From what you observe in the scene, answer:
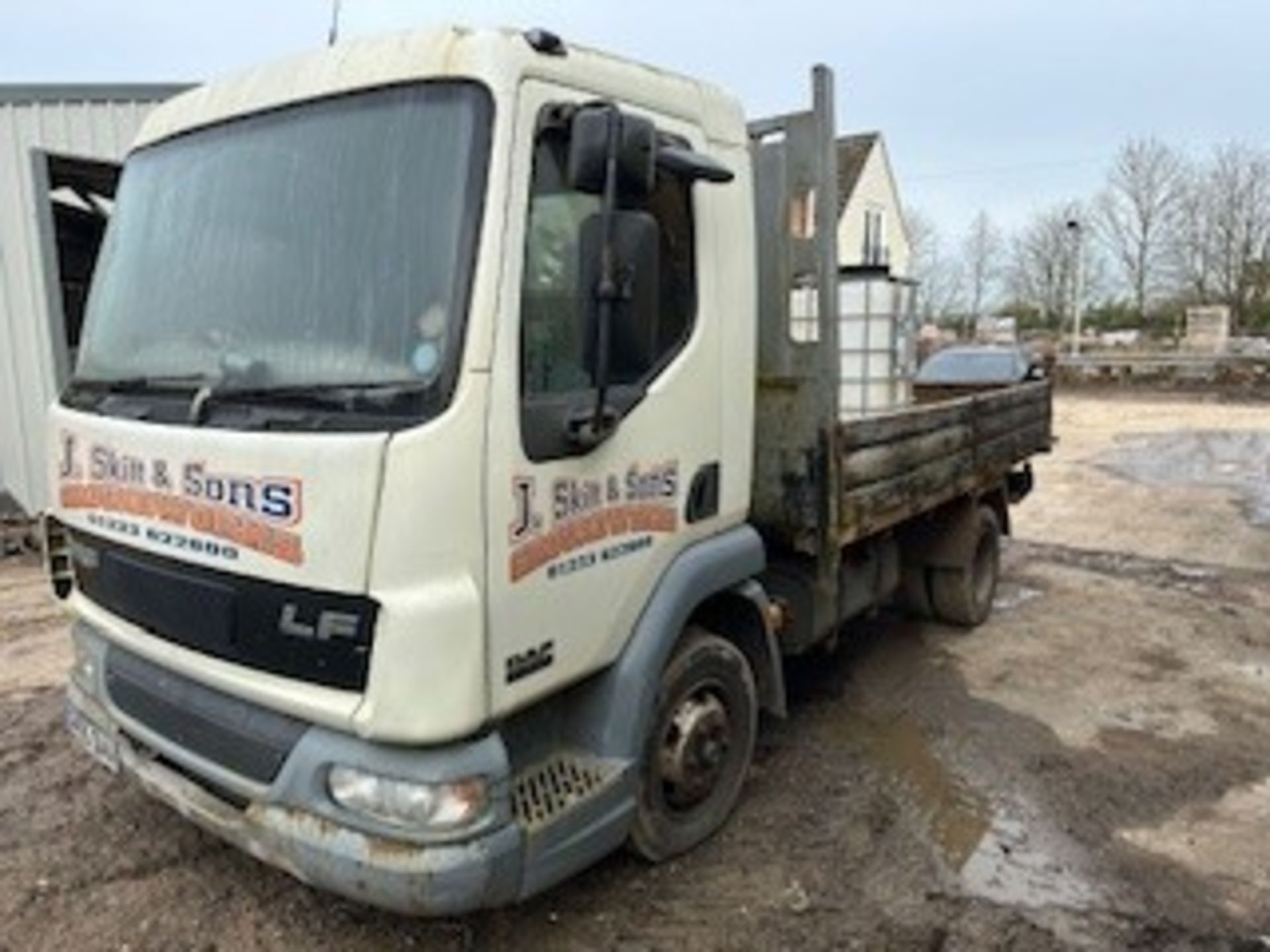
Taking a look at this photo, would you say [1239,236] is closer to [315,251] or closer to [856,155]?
[856,155]

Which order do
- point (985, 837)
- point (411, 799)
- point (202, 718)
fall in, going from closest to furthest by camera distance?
1. point (411, 799)
2. point (202, 718)
3. point (985, 837)

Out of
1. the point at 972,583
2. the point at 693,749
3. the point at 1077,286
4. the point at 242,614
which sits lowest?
the point at 972,583

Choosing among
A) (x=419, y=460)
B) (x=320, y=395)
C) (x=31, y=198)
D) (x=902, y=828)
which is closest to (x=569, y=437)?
(x=419, y=460)

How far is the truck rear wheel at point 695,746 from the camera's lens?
10.9 feet

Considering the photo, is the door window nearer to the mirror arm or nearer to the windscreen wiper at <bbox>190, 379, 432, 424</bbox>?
the mirror arm

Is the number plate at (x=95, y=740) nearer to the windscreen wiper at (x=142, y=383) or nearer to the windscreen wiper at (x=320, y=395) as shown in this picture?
the windscreen wiper at (x=142, y=383)

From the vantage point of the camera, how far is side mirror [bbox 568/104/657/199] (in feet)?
8.16

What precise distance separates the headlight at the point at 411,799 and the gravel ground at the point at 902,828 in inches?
33.4

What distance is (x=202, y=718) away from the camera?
2764 mm

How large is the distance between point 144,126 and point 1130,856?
4.23 meters

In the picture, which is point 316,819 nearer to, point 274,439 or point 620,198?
point 274,439

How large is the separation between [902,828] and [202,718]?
255 centimetres

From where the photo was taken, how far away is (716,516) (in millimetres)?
3447

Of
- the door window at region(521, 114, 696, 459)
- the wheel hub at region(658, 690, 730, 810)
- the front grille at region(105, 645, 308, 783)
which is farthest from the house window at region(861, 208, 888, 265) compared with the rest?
the front grille at region(105, 645, 308, 783)
